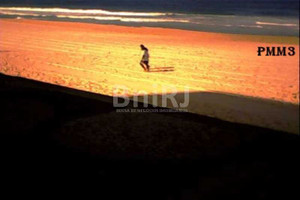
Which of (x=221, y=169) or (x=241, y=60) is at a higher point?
(x=241, y=60)

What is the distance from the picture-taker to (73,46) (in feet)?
64.3

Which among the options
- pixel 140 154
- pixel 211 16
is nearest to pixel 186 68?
pixel 140 154

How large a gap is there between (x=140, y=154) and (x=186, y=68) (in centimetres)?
Result: 772

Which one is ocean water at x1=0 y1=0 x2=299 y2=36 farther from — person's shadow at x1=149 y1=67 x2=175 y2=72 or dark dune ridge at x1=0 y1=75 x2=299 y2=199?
dark dune ridge at x1=0 y1=75 x2=299 y2=199

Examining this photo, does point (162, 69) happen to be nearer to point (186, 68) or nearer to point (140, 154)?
point (186, 68)

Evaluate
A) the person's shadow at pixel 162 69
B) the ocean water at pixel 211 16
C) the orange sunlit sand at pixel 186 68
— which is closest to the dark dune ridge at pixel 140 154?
the orange sunlit sand at pixel 186 68

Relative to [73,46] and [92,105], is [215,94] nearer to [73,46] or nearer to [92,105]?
[92,105]

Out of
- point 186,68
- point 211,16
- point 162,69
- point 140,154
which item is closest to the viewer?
point 140,154

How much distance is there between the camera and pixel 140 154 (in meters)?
6.78

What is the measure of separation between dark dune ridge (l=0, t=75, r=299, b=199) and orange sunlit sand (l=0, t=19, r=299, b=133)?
1440mm

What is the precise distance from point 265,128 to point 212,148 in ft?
4.69

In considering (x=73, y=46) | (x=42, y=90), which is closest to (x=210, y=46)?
(x=73, y=46)

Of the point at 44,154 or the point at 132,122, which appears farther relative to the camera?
the point at 132,122

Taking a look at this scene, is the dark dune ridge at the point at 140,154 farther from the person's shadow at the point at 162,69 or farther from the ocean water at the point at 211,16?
the ocean water at the point at 211,16
